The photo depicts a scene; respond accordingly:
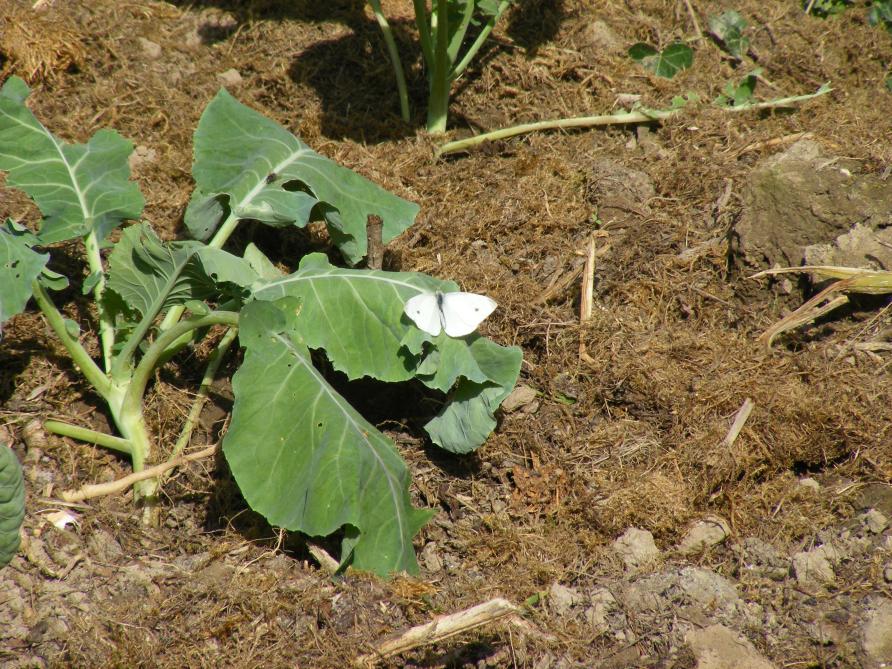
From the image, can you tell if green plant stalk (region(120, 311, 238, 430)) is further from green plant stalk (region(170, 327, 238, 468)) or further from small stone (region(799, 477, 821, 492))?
small stone (region(799, 477, 821, 492))

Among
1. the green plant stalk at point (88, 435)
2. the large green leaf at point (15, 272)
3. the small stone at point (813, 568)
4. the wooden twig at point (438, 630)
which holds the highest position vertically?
the large green leaf at point (15, 272)

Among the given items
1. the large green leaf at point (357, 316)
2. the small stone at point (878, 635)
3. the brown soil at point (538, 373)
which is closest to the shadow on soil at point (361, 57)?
the brown soil at point (538, 373)

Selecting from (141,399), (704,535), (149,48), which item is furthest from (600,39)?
(141,399)

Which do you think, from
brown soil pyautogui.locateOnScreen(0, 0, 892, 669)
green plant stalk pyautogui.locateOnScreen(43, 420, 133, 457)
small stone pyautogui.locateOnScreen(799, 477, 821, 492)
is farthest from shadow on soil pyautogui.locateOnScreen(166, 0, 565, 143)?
small stone pyautogui.locateOnScreen(799, 477, 821, 492)

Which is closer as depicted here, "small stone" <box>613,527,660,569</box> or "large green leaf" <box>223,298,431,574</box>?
"large green leaf" <box>223,298,431,574</box>

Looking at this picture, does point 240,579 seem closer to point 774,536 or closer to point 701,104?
point 774,536

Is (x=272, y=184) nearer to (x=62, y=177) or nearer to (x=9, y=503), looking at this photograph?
(x=62, y=177)

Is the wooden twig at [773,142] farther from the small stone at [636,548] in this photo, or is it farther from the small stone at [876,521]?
the small stone at [636,548]
